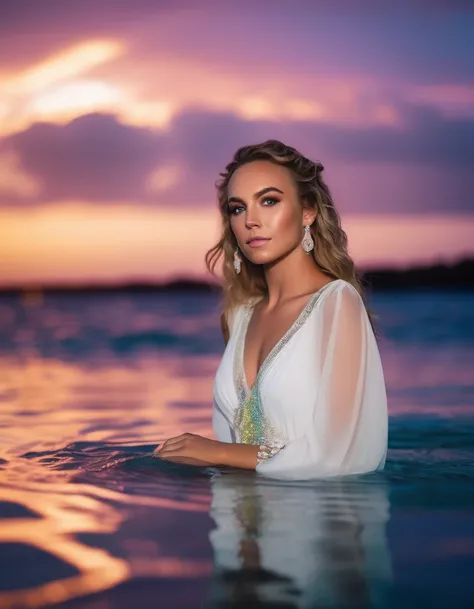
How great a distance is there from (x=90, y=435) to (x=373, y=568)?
3.14 metres

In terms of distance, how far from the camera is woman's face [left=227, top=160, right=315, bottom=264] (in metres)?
4.48

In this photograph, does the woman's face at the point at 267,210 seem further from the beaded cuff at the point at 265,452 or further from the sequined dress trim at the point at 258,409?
the beaded cuff at the point at 265,452

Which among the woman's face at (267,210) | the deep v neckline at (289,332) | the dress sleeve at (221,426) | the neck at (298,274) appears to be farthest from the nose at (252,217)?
the dress sleeve at (221,426)

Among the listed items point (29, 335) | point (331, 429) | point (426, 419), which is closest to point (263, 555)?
point (331, 429)

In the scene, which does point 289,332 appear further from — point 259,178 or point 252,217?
point 259,178

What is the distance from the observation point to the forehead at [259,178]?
450cm

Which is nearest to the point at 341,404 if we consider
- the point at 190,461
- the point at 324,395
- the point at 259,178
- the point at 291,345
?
the point at 324,395

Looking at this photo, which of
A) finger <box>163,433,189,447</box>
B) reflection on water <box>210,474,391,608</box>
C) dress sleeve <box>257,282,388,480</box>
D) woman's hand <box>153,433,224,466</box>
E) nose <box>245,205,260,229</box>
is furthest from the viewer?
nose <box>245,205,260,229</box>

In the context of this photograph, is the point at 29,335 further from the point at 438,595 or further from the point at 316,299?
the point at 438,595

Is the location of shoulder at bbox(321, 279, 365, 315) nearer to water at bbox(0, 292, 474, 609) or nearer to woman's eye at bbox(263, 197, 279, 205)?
woman's eye at bbox(263, 197, 279, 205)

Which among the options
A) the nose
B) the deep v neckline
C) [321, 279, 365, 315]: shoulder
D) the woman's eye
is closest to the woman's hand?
the deep v neckline

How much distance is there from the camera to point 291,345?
4340 millimetres

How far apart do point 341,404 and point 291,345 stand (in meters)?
0.34

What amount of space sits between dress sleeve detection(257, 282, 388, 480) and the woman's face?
0.36 meters
